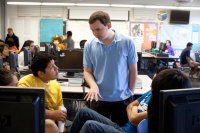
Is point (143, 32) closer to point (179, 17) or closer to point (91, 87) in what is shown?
point (179, 17)

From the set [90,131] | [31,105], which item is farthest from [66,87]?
[31,105]

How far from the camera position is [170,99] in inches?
37.7

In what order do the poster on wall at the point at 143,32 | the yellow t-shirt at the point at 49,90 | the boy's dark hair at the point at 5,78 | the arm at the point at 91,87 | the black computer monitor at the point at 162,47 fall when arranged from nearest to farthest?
1. the boy's dark hair at the point at 5,78
2. the arm at the point at 91,87
3. the yellow t-shirt at the point at 49,90
4. the black computer monitor at the point at 162,47
5. the poster on wall at the point at 143,32

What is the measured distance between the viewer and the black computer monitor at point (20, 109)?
0.94 meters

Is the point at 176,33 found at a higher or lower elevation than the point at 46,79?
higher

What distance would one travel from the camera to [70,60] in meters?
4.26

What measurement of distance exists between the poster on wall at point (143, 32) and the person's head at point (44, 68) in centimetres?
877

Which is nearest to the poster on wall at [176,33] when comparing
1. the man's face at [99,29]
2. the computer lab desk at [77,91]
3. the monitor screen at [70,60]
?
the monitor screen at [70,60]

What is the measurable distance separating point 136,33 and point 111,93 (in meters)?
9.19

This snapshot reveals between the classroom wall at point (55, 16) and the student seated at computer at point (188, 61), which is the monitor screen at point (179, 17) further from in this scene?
the student seated at computer at point (188, 61)

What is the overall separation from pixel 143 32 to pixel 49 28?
3.71 m

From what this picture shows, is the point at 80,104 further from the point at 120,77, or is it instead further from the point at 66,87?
the point at 120,77

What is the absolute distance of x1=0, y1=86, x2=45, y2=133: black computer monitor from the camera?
94cm

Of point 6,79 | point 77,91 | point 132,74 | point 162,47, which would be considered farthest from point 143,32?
point 6,79
